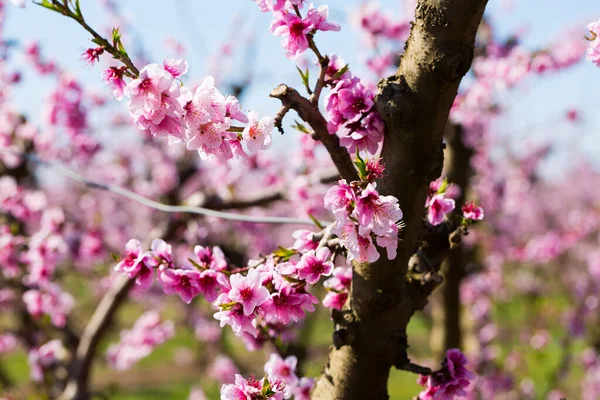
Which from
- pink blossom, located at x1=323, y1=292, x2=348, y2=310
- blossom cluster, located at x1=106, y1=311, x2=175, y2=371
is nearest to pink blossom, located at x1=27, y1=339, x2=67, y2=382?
blossom cluster, located at x1=106, y1=311, x2=175, y2=371

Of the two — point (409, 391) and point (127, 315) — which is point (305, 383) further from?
point (127, 315)

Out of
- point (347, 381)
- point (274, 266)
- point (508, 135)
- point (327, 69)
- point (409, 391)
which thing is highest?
point (508, 135)

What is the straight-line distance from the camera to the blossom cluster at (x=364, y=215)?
123 cm

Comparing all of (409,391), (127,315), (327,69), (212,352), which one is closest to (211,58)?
(212,352)

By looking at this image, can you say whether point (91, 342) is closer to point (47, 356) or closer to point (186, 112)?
point (47, 356)

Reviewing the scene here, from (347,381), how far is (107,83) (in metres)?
1.05

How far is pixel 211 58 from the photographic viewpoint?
348 inches

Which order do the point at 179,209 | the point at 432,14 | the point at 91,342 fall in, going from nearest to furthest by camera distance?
the point at 432,14 → the point at 179,209 → the point at 91,342

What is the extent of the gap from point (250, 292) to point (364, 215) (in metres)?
0.36

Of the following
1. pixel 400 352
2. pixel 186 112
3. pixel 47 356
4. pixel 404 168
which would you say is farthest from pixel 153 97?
pixel 47 356

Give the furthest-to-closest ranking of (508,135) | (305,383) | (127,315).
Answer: (127,315), (508,135), (305,383)

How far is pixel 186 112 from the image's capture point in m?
1.34

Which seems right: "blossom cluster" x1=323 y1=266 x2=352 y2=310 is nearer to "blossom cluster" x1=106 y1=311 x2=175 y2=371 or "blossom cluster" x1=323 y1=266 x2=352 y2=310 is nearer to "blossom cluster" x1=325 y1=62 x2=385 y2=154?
"blossom cluster" x1=325 y1=62 x2=385 y2=154

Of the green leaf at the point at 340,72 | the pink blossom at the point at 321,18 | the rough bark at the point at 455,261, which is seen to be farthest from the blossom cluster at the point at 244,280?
the rough bark at the point at 455,261
